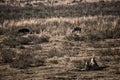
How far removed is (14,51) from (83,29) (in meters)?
5.70

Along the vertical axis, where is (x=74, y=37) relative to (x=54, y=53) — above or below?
below

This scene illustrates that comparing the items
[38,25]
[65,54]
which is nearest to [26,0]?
[38,25]

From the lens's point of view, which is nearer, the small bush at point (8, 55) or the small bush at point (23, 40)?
the small bush at point (8, 55)

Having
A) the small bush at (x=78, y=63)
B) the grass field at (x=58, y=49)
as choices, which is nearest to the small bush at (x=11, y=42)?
the grass field at (x=58, y=49)

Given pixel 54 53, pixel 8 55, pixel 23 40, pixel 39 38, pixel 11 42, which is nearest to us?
pixel 8 55

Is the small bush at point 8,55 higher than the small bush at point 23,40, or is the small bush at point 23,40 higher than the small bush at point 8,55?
the small bush at point 8,55

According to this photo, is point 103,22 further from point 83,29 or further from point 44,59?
point 44,59

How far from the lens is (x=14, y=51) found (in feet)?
44.8

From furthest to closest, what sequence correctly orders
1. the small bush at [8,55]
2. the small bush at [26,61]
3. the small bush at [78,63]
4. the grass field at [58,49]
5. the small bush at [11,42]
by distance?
the small bush at [11,42], the small bush at [8,55], the small bush at [26,61], the small bush at [78,63], the grass field at [58,49]

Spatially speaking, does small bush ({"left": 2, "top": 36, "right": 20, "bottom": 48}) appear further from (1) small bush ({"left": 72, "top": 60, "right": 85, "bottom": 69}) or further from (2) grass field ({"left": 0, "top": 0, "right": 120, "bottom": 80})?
(1) small bush ({"left": 72, "top": 60, "right": 85, "bottom": 69})

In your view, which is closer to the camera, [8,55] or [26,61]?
[26,61]

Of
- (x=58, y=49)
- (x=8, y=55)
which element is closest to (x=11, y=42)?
(x=58, y=49)

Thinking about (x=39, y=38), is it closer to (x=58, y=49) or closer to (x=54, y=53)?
(x=58, y=49)

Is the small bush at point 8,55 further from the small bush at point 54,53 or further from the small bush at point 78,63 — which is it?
the small bush at point 78,63
